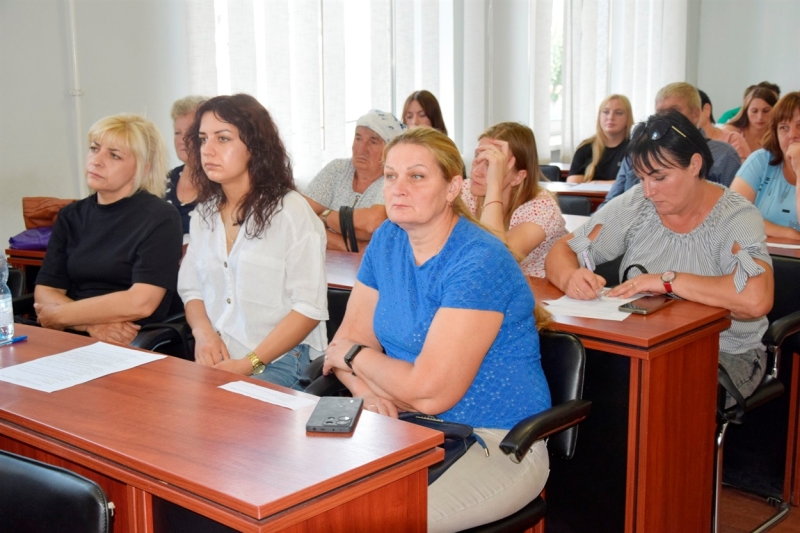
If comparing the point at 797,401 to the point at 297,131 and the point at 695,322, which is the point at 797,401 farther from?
the point at 297,131

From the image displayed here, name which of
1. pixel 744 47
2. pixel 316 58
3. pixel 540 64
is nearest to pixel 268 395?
pixel 316 58

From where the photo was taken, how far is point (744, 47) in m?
9.35

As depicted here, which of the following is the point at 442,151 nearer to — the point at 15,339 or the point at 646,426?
the point at 646,426

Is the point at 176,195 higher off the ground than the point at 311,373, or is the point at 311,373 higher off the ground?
the point at 176,195

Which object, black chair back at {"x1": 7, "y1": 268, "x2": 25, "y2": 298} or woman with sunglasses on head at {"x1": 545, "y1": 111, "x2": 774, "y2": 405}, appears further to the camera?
black chair back at {"x1": 7, "y1": 268, "x2": 25, "y2": 298}

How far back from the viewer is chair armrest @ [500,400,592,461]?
67.5 inches

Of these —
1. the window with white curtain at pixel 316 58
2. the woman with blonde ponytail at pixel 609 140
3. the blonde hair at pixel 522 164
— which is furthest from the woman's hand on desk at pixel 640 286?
the woman with blonde ponytail at pixel 609 140

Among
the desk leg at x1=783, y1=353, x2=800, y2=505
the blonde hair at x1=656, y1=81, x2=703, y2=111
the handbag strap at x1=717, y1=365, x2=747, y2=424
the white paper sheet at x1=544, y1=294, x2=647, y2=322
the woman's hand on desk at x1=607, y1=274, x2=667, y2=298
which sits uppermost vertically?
the blonde hair at x1=656, y1=81, x2=703, y2=111

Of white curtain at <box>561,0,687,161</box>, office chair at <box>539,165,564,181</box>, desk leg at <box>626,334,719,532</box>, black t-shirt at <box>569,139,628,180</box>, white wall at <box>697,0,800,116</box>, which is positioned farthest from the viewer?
white wall at <box>697,0,800,116</box>

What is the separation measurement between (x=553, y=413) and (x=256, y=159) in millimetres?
1228

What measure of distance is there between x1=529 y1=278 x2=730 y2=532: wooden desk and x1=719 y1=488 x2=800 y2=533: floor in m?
0.50

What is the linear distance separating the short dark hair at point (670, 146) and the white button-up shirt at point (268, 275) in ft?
3.40

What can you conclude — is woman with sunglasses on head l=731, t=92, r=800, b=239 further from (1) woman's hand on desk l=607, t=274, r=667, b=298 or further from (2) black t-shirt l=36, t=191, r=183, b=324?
(2) black t-shirt l=36, t=191, r=183, b=324

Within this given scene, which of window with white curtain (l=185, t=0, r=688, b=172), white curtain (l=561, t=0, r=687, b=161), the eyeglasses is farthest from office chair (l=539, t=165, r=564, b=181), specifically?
the eyeglasses
